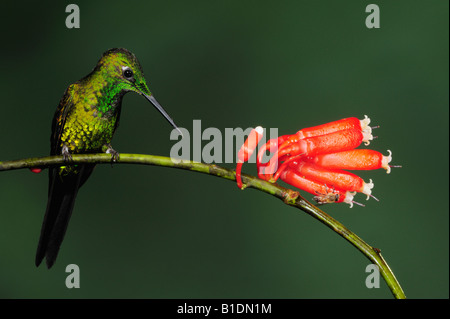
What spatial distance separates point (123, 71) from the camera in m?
1.19

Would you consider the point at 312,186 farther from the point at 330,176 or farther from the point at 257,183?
the point at 257,183

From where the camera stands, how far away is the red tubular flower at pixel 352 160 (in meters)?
0.94

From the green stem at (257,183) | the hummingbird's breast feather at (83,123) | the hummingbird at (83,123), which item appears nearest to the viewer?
the green stem at (257,183)

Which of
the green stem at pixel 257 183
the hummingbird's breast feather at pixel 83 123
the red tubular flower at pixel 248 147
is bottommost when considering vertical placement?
the green stem at pixel 257 183

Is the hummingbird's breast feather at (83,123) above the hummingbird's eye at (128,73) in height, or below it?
below

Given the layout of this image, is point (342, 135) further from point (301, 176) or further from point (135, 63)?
point (135, 63)

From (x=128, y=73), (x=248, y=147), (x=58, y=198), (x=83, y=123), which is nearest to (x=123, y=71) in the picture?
(x=128, y=73)

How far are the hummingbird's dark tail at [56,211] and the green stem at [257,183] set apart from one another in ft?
0.99

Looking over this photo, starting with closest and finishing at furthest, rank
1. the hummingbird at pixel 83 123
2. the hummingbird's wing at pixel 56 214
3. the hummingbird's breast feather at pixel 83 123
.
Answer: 1. the hummingbird's wing at pixel 56 214
2. the hummingbird at pixel 83 123
3. the hummingbird's breast feather at pixel 83 123

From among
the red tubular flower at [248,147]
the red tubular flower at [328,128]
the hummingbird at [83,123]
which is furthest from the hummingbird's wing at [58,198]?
the red tubular flower at [328,128]

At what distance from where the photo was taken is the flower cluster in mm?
908

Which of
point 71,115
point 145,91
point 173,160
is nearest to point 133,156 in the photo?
point 173,160

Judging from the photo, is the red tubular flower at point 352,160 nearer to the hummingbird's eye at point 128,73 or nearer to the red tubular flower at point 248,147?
the red tubular flower at point 248,147

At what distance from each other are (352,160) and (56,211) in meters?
0.74
